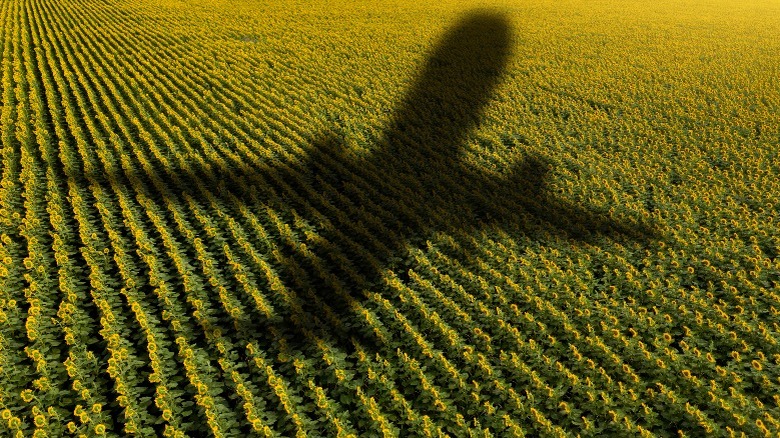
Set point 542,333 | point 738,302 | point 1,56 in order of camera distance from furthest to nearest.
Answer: point 1,56 → point 738,302 → point 542,333

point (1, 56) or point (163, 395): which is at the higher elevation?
point (1, 56)

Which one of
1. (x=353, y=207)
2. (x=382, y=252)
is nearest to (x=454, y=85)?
(x=353, y=207)

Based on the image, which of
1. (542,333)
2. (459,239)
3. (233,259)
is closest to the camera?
(542,333)

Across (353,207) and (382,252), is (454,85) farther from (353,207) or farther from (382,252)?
(382,252)

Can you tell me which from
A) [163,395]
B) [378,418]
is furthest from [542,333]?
[163,395]

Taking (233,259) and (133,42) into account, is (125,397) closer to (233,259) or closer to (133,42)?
(233,259)

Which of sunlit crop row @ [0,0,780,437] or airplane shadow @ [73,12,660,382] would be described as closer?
sunlit crop row @ [0,0,780,437]
